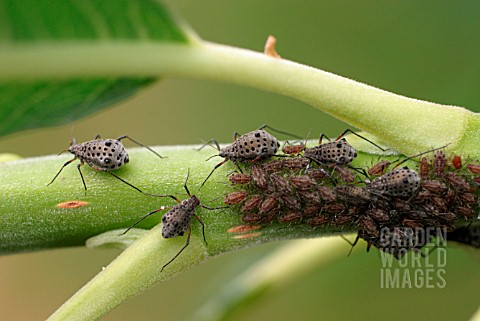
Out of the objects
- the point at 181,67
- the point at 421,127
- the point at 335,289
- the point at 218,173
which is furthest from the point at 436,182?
the point at 335,289

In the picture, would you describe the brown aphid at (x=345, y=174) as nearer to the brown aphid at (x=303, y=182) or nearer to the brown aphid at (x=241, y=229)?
the brown aphid at (x=303, y=182)

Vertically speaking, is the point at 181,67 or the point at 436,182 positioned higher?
the point at 181,67

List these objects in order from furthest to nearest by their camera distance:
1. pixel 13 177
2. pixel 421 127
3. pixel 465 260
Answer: pixel 465 260 → pixel 13 177 → pixel 421 127

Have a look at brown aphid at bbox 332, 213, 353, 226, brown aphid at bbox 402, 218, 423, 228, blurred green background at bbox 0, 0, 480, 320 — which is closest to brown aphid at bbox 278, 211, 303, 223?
brown aphid at bbox 332, 213, 353, 226

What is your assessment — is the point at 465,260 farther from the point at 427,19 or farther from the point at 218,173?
the point at 218,173

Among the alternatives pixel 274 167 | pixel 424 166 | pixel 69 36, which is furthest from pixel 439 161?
pixel 69 36

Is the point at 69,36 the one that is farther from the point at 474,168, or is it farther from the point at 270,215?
the point at 474,168
